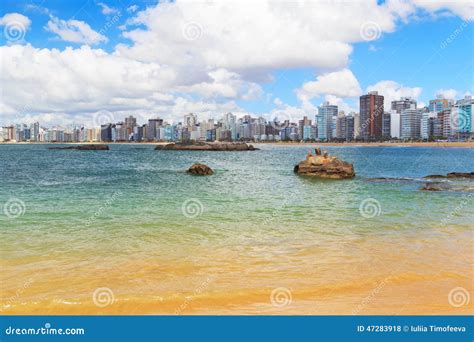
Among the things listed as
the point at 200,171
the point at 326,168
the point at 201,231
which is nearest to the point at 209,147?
the point at 200,171

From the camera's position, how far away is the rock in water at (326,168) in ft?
141

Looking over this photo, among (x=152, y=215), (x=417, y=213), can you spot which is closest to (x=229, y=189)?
(x=152, y=215)

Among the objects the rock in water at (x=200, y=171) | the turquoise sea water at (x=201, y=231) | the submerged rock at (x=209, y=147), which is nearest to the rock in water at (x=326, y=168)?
the rock in water at (x=200, y=171)

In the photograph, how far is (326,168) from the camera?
43875 mm

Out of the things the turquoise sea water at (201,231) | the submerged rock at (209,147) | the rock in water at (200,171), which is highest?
the submerged rock at (209,147)

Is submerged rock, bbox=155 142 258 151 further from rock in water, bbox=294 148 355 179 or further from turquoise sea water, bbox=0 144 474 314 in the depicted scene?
turquoise sea water, bbox=0 144 474 314

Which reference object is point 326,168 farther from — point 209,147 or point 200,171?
point 209,147

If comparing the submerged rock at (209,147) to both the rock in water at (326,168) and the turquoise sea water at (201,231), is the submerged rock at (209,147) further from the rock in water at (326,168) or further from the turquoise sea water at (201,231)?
the turquoise sea water at (201,231)

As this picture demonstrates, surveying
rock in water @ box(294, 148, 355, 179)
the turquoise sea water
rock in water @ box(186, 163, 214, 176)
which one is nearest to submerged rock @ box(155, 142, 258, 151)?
rock in water @ box(294, 148, 355, 179)

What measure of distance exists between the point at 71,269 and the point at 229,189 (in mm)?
21328

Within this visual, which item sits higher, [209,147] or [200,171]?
[209,147]

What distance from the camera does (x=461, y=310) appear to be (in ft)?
28.4

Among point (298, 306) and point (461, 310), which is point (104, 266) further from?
point (461, 310)

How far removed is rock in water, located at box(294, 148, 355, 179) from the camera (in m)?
42.8
